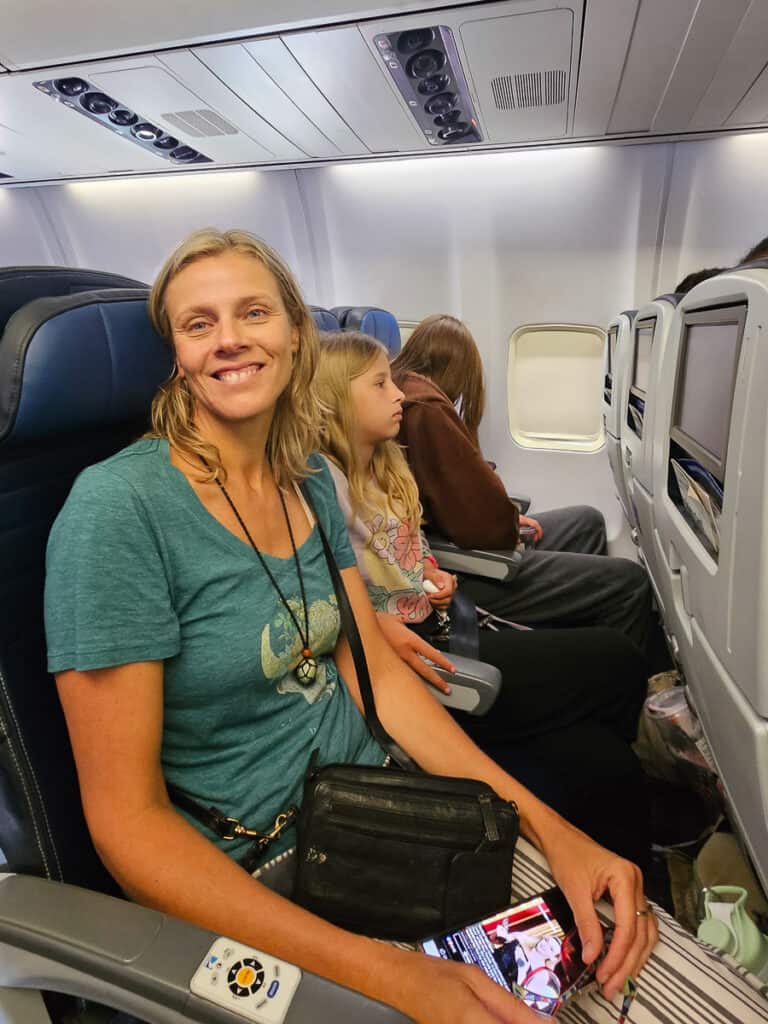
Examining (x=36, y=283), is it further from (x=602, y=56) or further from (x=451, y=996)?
(x=602, y=56)

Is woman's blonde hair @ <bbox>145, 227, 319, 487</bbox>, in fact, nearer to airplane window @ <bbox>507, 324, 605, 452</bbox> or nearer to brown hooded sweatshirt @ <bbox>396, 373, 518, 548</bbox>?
brown hooded sweatshirt @ <bbox>396, 373, 518, 548</bbox>

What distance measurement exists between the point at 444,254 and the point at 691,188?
165 centimetres

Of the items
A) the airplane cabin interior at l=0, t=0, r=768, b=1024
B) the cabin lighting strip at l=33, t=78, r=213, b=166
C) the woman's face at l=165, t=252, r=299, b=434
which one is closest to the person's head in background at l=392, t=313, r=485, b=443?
the airplane cabin interior at l=0, t=0, r=768, b=1024

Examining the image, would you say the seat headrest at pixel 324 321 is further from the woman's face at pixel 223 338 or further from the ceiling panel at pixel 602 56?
the ceiling panel at pixel 602 56

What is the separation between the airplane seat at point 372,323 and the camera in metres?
3.25

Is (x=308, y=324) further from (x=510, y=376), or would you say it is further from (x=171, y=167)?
(x=171, y=167)

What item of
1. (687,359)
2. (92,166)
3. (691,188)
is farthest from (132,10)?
(691,188)

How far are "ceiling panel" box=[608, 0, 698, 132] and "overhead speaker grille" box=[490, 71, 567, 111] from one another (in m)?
0.29

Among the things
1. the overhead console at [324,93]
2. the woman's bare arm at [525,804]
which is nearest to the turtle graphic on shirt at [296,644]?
the woman's bare arm at [525,804]

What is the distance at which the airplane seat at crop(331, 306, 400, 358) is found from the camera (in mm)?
3248

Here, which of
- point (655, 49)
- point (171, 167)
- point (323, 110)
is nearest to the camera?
point (655, 49)

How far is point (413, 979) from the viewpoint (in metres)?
0.86

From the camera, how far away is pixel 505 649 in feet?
6.51

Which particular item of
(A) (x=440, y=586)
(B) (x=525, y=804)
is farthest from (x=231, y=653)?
(A) (x=440, y=586)
